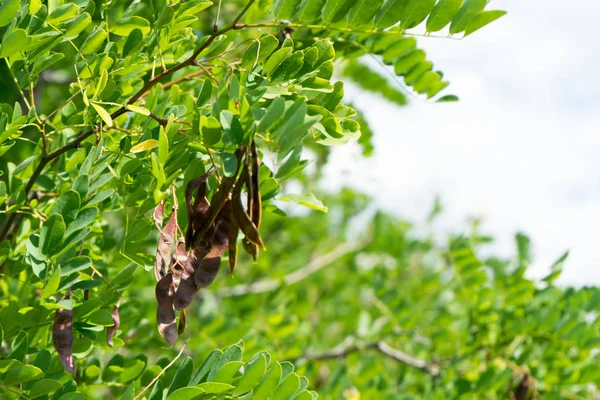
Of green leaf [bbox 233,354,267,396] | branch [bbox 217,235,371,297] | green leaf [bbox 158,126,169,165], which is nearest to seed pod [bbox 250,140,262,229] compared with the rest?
green leaf [bbox 158,126,169,165]

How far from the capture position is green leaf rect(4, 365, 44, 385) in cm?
82

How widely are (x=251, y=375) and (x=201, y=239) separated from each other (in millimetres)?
203

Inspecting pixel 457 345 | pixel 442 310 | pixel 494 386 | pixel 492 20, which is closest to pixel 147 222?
pixel 492 20

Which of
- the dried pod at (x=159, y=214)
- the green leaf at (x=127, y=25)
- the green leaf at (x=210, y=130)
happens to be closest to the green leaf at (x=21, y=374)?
the dried pod at (x=159, y=214)

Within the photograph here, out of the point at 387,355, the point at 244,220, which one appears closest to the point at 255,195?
the point at 244,220

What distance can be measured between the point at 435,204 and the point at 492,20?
2230mm

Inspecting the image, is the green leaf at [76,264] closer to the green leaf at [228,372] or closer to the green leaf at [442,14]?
the green leaf at [228,372]

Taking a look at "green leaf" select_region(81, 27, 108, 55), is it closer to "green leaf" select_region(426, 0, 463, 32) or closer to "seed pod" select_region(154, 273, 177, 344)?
"seed pod" select_region(154, 273, 177, 344)

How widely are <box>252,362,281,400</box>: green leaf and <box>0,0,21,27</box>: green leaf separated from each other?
529 millimetres

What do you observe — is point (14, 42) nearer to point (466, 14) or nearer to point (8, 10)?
point (8, 10)

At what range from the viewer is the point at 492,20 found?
0.98 m

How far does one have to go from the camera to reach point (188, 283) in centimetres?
77

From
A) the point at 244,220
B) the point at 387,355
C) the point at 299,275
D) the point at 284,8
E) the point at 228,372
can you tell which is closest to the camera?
the point at 244,220

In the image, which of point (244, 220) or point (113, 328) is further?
point (113, 328)
